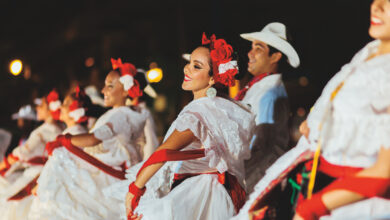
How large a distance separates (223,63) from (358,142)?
61.8 inches

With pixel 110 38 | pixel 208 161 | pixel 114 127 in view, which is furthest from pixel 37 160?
pixel 110 38

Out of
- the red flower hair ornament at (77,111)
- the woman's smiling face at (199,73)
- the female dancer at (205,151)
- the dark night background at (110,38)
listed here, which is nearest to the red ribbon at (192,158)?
the female dancer at (205,151)

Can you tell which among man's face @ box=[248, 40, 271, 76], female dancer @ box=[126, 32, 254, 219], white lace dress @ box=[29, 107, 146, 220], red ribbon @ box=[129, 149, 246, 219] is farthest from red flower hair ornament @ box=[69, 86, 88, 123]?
red ribbon @ box=[129, 149, 246, 219]

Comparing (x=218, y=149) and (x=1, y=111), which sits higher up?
(x=1, y=111)

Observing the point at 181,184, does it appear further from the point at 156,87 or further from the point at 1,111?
the point at 1,111

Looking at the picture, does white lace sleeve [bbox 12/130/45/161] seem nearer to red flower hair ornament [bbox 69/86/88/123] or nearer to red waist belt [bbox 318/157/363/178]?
red flower hair ornament [bbox 69/86/88/123]

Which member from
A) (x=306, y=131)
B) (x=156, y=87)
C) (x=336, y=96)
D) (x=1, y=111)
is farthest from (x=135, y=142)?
(x=1, y=111)

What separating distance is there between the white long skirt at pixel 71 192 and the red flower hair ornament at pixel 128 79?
2.82 feet

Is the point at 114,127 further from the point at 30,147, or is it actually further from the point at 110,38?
the point at 110,38

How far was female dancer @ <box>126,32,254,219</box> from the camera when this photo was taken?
10.1 feet

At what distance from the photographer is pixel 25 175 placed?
5758 mm

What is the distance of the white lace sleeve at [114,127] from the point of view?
14.9ft

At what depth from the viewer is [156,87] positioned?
1759 centimetres

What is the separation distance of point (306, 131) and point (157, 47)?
602 inches
